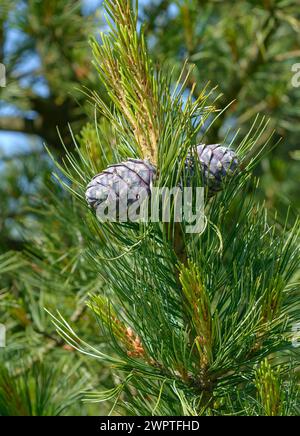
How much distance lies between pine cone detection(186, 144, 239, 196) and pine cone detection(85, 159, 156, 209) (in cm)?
4

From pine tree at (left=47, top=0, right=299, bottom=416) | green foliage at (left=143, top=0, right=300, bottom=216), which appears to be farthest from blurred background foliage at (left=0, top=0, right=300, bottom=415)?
pine tree at (left=47, top=0, right=299, bottom=416)

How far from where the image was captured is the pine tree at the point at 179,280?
53 centimetres

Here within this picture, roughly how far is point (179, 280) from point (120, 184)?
3.6 inches

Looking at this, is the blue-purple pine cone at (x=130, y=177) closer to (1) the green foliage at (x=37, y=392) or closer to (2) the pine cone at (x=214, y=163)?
(2) the pine cone at (x=214, y=163)

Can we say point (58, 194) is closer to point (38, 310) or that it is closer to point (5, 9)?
point (38, 310)

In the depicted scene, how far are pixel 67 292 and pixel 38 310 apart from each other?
0.08 meters

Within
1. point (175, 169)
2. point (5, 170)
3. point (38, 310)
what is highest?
point (175, 169)

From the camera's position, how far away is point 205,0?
3.83ft

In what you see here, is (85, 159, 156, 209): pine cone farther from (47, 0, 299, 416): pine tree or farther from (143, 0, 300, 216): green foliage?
(143, 0, 300, 216): green foliage

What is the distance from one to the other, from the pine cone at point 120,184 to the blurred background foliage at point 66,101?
33cm

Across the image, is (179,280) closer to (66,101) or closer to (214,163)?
(214,163)

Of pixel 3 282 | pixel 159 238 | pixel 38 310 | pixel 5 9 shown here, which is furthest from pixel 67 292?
pixel 5 9
